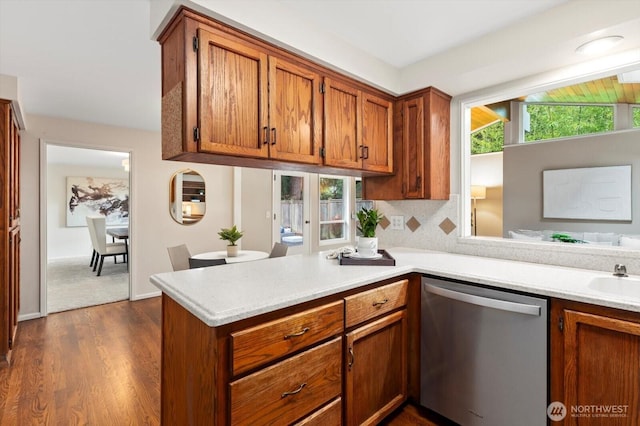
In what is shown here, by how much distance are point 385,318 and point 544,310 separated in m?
0.73

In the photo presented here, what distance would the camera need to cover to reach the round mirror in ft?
14.7

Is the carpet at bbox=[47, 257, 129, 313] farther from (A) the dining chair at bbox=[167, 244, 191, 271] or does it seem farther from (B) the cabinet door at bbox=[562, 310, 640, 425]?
(B) the cabinet door at bbox=[562, 310, 640, 425]

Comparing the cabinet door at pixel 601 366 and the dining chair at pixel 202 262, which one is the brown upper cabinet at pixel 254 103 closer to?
the cabinet door at pixel 601 366

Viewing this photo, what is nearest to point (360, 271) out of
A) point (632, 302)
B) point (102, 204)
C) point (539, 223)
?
point (632, 302)

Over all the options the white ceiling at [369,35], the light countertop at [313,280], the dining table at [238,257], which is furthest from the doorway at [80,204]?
the light countertop at [313,280]

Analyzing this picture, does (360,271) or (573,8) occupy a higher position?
(573,8)

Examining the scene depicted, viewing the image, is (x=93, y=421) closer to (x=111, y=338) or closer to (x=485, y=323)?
(x=111, y=338)

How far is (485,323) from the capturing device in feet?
5.16

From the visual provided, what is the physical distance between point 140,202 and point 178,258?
4.43ft

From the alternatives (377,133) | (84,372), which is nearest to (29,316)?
(84,372)

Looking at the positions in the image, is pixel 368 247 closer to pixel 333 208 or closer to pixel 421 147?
Result: pixel 421 147

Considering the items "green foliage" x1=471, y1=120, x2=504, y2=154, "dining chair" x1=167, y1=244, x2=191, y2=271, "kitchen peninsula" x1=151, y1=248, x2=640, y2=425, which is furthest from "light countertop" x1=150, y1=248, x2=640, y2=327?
"green foliage" x1=471, y1=120, x2=504, y2=154

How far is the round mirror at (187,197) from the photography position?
4.48m

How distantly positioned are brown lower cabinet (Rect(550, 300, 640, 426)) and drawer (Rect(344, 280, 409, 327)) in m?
0.71
